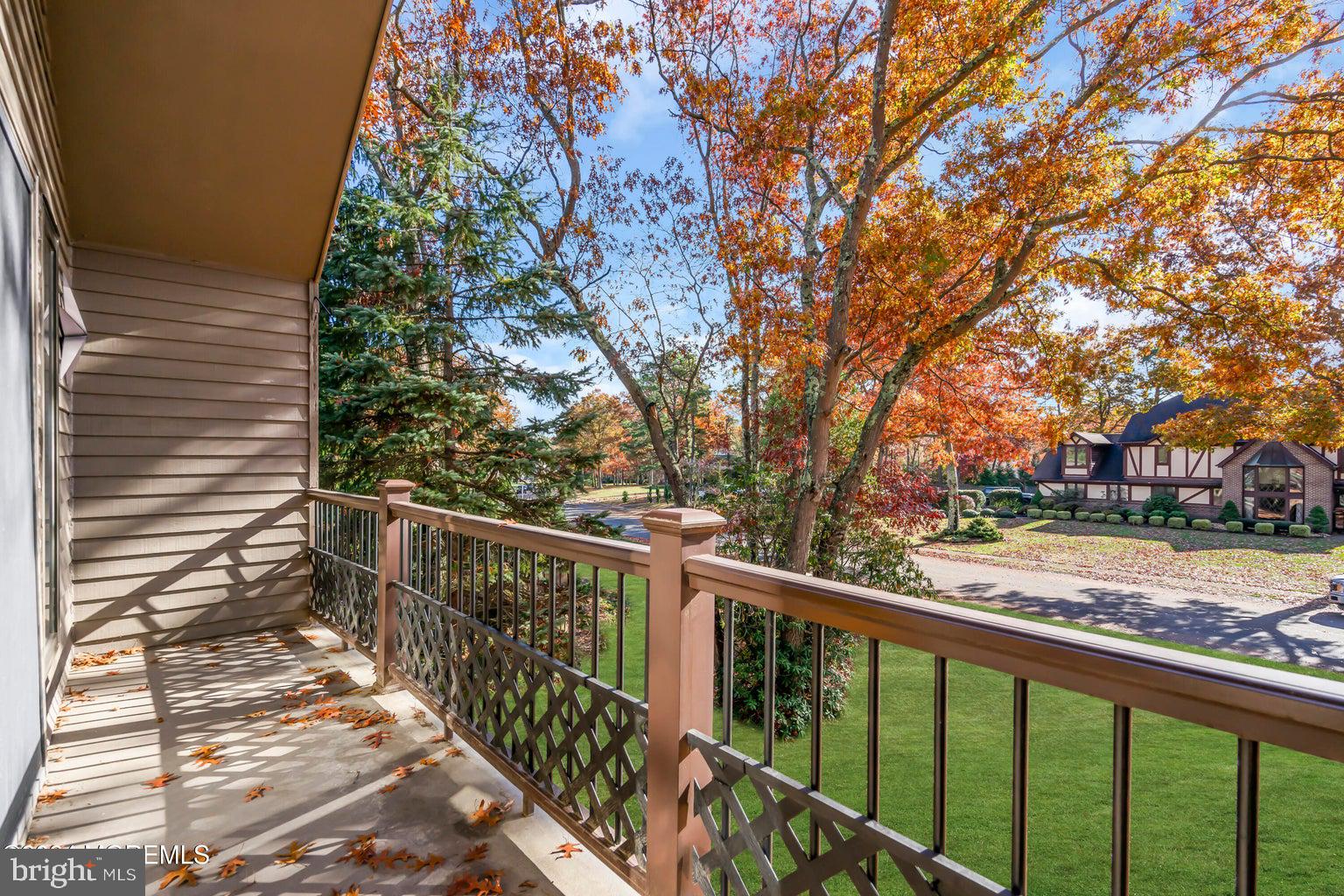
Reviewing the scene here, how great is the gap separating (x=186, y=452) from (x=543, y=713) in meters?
3.69

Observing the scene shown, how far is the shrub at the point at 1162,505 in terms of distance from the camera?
1648 centimetres

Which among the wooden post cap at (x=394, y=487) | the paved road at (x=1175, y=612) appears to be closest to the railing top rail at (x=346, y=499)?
the wooden post cap at (x=394, y=487)

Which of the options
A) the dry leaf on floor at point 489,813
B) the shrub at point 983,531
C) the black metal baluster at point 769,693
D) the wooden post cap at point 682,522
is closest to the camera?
the black metal baluster at point 769,693

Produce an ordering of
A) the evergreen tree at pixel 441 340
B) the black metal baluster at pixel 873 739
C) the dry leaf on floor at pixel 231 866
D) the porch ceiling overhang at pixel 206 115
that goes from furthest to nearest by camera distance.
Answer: the evergreen tree at pixel 441 340 → the porch ceiling overhang at pixel 206 115 → the dry leaf on floor at pixel 231 866 → the black metal baluster at pixel 873 739

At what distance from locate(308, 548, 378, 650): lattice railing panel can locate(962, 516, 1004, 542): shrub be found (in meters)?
16.0

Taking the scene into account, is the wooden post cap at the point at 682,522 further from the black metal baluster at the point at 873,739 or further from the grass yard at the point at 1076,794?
the grass yard at the point at 1076,794

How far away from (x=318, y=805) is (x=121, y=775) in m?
1.01

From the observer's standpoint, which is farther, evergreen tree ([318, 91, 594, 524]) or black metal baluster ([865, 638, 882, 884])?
evergreen tree ([318, 91, 594, 524])

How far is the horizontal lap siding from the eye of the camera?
399 cm

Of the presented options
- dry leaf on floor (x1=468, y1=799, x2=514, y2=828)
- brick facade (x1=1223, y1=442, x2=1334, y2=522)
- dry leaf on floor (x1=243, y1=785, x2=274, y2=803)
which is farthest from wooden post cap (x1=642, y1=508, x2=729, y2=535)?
brick facade (x1=1223, y1=442, x2=1334, y2=522)

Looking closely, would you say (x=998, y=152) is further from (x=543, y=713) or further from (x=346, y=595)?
(x=346, y=595)

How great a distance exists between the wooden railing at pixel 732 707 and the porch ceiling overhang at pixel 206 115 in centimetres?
263

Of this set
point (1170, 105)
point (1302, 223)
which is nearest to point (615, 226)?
point (1170, 105)

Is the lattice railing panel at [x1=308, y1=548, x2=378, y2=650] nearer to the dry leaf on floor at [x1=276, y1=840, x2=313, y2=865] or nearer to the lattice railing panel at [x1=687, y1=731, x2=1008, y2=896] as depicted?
the dry leaf on floor at [x1=276, y1=840, x2=313, y2=865]
